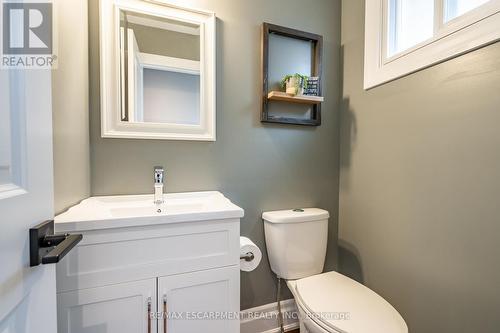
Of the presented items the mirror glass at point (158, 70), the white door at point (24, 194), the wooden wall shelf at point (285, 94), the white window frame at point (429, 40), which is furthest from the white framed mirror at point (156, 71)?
the white window frame at point (429, 40)

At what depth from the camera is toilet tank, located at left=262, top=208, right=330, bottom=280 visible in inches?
51.2

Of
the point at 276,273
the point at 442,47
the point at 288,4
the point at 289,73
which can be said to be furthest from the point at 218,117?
the point at 442,47

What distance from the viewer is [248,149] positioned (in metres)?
1.39

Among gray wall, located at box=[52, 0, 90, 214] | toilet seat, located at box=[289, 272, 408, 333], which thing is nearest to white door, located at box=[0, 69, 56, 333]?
gray wall, located at box=[52, 0, 90, 214]

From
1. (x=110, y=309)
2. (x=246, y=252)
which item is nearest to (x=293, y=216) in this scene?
(x=246, y=252)

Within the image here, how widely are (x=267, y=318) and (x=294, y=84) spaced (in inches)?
56.8

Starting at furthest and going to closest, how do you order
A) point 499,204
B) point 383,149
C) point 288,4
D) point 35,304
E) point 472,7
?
point 288,4 → point 383,149 → point 472,7 → point 499,204 → point 35,304

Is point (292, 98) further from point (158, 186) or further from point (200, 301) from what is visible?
point (200, 301)

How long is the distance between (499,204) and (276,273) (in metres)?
1.05

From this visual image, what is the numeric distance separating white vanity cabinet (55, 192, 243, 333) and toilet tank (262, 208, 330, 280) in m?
0.43

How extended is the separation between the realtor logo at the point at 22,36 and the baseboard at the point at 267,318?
147cm

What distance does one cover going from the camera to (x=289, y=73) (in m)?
1.47

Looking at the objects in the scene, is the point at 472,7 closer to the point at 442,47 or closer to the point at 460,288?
the point at 442,47

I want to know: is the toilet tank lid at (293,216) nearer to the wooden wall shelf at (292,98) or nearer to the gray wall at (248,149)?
the gray wall at (248,149)
